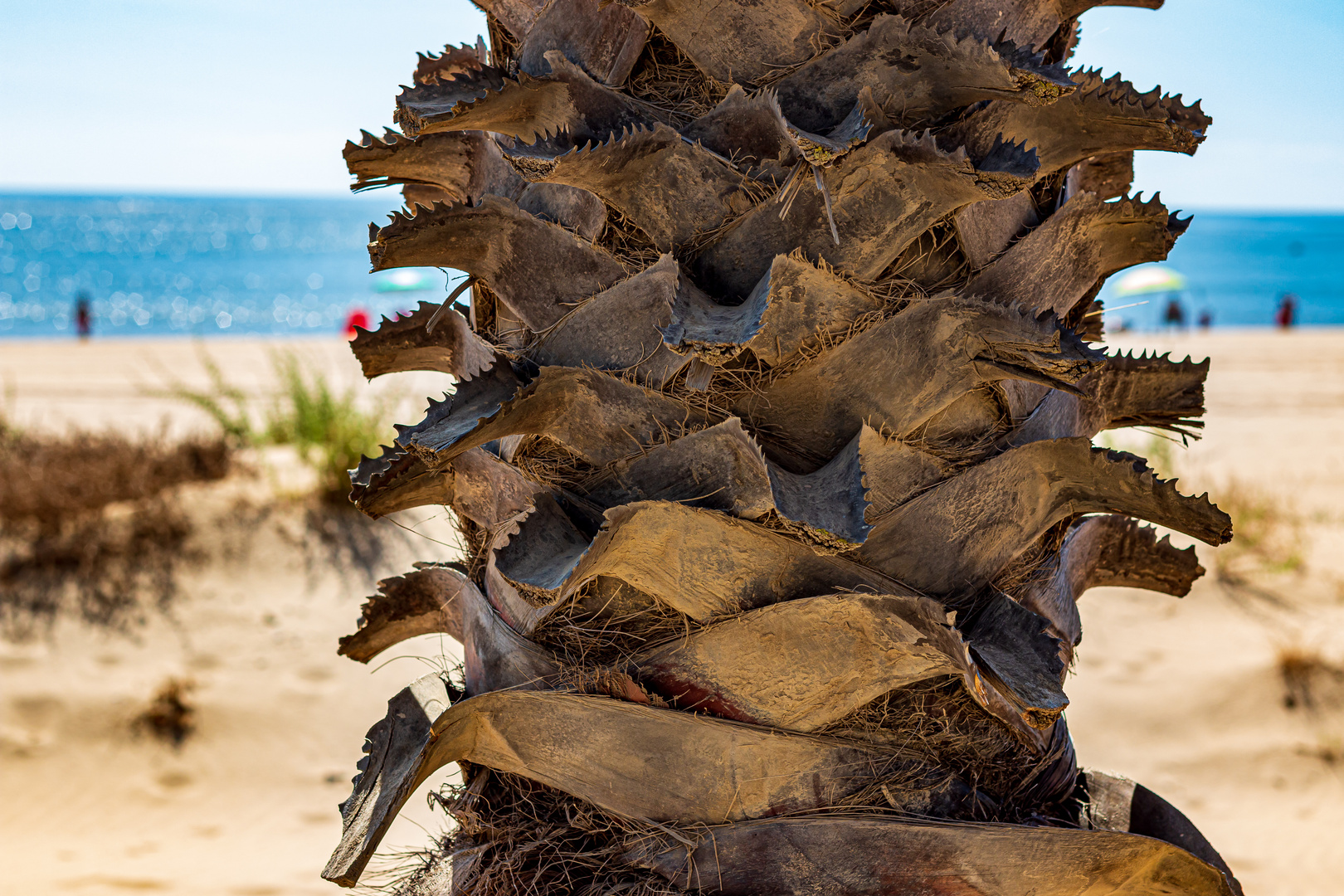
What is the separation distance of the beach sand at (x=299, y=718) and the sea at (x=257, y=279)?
3.00m

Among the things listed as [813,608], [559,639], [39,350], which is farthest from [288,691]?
[39,350]

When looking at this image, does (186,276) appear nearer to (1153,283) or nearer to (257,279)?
(257,279)

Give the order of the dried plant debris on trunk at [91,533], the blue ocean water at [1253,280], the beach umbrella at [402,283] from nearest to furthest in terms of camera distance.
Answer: the dried plant debris on trunk at [91,533]
the beach umbrella at [402,283]
the blue ocean water at [1253,280]

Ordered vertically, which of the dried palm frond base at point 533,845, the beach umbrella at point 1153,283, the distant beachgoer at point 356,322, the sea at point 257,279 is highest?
the sea at point 257,279

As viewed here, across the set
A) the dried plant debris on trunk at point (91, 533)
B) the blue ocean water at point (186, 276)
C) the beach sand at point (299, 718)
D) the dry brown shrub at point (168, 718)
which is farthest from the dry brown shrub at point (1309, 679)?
the blue ocean water at point (186, 276)

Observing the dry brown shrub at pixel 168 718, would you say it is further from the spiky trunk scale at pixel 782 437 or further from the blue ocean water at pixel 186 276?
the blue ocean water at pixel 186 276

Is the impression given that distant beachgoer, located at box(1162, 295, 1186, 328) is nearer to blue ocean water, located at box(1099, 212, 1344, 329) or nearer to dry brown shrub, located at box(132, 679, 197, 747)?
blue ocean water, located at box(1099, 212, 1344, 329)

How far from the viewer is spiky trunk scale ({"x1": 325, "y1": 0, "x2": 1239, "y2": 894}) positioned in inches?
41.7

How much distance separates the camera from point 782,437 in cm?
112

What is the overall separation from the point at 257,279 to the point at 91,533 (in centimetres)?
5495

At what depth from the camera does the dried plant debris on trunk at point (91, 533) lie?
488 centimetres

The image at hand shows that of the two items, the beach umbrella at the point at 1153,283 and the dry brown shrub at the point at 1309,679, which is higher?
the beach umbrella at the point at 1153,283

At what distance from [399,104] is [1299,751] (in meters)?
4.21

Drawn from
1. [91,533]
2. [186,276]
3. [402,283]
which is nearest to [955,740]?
[91,533]
